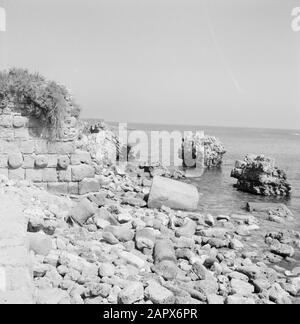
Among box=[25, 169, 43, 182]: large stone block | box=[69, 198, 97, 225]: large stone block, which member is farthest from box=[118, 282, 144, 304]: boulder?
box=[25, 169, 43, 182]: large stone block

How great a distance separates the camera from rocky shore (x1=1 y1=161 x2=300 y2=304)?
5.43 m

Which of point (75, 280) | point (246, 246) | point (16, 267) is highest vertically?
point (16, 267)

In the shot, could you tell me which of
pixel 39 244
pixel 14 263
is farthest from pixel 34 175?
pixel 14 263

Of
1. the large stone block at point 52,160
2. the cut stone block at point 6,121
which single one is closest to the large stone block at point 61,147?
the large stone block at point 52,160

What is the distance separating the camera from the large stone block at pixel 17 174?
33.5 ft

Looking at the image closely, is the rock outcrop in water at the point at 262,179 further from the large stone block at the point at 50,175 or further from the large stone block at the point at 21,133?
the large stone block at the point at 21,133

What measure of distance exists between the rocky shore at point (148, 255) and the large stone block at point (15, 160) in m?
0.44

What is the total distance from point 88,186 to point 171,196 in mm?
2487

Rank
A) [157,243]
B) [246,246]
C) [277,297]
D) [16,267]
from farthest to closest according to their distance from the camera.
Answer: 1. [246,246]
2. [157,243]
3. [277,297]
4. [16,267]

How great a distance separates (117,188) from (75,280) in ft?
27.4

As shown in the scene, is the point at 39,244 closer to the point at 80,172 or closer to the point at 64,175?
the point at 64,175

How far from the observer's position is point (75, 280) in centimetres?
557

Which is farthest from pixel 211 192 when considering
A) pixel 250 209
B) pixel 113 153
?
pixel 113 153

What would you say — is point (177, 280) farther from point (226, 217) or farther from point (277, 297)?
point (226, 217)
